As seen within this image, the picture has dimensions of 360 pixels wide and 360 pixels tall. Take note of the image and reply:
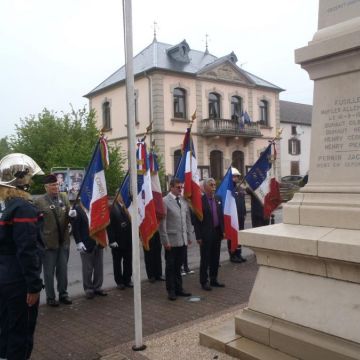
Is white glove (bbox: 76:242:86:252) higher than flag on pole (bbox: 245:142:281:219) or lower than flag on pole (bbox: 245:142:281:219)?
lower

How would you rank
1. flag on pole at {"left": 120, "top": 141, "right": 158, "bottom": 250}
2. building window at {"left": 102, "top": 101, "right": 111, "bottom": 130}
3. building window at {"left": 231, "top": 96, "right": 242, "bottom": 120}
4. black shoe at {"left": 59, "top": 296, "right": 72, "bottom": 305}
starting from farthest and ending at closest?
building window at {"left": 102, "top": 101, "right": 111, "bottom": 130}
building window at {"left": 231, "top": 96, "right": 242, "bottom": 120}
black shoe at {"left": 59, "top": 296, "right": 72, "bottom": 305}
flag on pole at {"left": 120, "top": 141, "right": 158, "bottom": 250}

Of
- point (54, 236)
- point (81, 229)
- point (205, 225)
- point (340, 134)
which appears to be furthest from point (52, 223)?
point (340, 134)

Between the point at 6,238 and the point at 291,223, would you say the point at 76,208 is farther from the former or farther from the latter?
the point at 291,223

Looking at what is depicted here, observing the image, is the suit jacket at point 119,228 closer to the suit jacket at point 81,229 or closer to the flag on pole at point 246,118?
the suit jacket at point 81,229

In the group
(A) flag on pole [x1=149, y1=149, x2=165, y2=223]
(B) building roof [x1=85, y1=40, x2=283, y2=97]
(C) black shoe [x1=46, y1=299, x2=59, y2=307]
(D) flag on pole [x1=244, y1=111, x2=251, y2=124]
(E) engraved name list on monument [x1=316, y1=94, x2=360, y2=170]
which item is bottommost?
(C) black shoe [x1=46, y1=299, x2=59, y2=307]

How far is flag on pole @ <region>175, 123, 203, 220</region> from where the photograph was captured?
724 cm

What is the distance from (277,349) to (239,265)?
5.24 metres

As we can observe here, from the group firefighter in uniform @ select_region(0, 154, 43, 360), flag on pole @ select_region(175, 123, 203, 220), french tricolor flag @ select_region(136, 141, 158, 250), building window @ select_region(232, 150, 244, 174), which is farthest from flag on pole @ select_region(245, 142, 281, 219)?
building window @ select_region(232, 150, 244, 174)

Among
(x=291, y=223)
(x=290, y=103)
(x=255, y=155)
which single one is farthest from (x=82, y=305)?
(x=290, y=103)

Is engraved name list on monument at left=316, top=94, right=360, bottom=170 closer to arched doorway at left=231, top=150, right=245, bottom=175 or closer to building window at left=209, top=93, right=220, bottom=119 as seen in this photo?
building window at left=209, top=93, right=220, bottom=119

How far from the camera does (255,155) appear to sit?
3534cm

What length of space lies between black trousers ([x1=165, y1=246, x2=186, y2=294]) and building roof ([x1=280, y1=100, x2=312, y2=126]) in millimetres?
36952

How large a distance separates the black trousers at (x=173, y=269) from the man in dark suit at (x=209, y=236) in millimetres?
484

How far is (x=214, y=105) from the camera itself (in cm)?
3284
